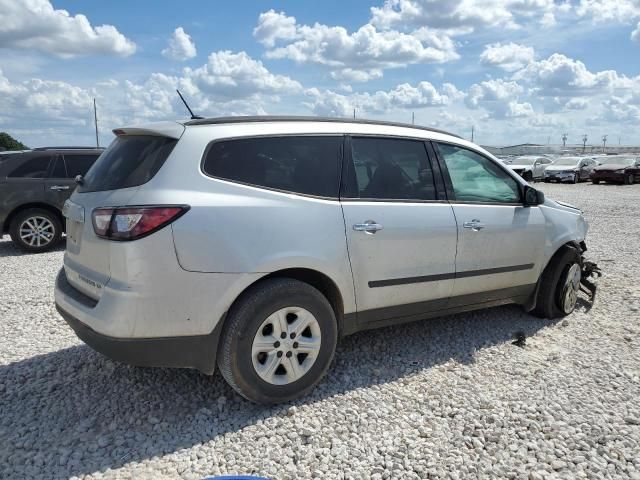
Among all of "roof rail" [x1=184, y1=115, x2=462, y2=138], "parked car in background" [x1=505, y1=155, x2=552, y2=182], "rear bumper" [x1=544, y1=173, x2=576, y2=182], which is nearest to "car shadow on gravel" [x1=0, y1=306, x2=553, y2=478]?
"roof rail" [x1=184, y1=115, x2=462, y2=138]

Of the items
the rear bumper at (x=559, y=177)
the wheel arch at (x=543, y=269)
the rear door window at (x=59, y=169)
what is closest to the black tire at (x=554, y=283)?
the wheel arch at (x=543, y=269)

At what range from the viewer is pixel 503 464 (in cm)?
288

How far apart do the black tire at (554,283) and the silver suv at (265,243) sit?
105 cm

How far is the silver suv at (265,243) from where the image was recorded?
2988 millimetres

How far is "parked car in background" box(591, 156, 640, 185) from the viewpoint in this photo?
27062 mm

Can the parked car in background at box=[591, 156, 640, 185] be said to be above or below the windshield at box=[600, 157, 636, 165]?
below

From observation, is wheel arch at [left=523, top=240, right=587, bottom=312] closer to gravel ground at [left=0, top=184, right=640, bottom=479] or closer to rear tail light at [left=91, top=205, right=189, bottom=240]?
gravel ground at [left=0, top=184, right=640, bottom=479]

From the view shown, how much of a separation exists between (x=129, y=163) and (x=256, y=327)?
128 centimetres

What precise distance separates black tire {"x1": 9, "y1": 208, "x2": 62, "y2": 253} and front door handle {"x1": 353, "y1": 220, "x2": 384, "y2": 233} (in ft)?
24.5

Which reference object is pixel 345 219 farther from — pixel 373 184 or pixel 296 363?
pixel 296 363

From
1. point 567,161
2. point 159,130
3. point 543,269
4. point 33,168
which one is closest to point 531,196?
point 543,269

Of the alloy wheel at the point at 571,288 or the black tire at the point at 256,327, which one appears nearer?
the black tire at the point at 256,327

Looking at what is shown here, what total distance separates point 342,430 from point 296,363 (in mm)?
497

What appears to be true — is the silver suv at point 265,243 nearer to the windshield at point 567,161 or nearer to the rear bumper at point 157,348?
the rear bumper at point 157,348
